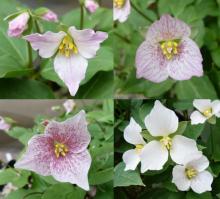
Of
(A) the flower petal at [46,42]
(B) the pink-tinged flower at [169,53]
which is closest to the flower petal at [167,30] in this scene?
(B) the pink-tinged flower at [169,53]

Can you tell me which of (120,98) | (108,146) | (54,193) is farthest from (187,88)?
(54,193)

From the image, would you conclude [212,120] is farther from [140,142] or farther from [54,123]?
[54,123]

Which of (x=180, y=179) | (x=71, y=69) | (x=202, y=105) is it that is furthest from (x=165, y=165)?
(x=71, y=69)

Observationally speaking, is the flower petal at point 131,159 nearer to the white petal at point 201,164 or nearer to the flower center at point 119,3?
the white petal at point 201,164

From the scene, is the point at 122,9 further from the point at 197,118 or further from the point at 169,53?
the point at 197,118

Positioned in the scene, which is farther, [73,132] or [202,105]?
[202,105]

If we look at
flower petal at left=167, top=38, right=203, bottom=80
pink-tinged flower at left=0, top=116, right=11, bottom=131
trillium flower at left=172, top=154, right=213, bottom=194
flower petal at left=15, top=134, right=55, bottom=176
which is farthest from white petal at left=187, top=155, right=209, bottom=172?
pink-tinged flower at left=0, top=116, right=11, bottom=131
